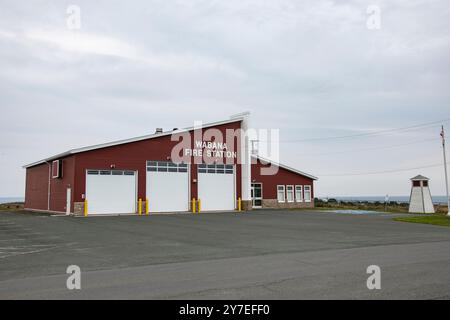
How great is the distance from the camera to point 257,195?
3984 cm

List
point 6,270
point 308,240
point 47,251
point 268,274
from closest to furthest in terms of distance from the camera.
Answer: point 268,274 → point 6,270 → point 47,251 → point 308,240

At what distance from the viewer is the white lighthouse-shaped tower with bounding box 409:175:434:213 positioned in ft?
106

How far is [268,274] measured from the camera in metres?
8.08

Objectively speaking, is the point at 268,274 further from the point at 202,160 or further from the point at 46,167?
the point at 46,167

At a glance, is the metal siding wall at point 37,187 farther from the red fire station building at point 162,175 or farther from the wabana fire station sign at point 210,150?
the wabana fire station sign at point 210,150

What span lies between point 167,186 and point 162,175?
34.5 inches

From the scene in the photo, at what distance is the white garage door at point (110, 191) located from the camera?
1155 inches

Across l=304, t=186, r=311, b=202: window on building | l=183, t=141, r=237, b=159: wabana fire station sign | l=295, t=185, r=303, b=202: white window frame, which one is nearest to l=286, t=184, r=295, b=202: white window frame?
l=295, t=185, r=303, b=202: white window frame

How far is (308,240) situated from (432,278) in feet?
21.2

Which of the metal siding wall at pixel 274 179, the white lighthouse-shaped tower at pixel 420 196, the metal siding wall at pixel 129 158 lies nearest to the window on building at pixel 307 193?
the metal siding wall at pixel 274 179

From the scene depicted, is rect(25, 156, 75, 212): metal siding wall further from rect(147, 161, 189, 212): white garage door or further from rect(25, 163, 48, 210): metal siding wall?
rect(147, 161, 189, 212): white garage door

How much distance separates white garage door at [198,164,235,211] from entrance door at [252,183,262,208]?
441cm

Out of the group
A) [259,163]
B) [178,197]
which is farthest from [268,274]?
[259,163]
